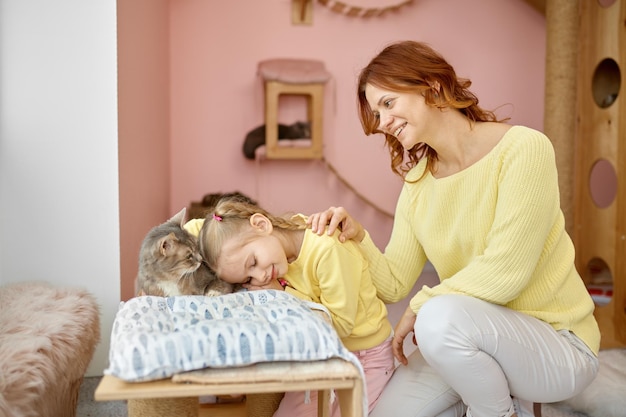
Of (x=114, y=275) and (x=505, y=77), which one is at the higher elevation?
(x=505, y=77)

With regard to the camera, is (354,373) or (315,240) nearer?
(354,373)

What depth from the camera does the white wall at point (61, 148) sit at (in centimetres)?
223

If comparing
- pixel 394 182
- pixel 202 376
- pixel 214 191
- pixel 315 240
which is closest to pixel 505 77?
pixel 394 182

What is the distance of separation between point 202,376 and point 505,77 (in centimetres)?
372

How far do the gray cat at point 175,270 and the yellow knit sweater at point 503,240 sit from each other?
41 cm

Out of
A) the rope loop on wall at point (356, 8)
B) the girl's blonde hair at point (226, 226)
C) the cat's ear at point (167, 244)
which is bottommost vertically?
the cat's ear at point (167, 244)

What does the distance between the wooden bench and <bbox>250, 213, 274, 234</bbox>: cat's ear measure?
52 centimetres

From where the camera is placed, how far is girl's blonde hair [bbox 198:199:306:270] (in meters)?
1.52

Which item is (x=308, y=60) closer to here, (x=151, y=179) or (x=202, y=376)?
(x=151, y=179)

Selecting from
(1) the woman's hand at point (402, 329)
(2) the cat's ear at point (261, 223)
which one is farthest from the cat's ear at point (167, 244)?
(1) the woman's hand at point (402, 329)

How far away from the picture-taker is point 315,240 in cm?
154

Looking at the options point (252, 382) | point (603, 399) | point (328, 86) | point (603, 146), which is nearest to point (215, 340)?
point (252, 382)

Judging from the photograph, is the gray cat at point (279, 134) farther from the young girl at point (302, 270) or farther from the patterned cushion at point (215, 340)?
the patterned cushion at point (215, 340)

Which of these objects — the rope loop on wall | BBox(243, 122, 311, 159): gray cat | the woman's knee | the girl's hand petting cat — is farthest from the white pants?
the rope loop on wall
